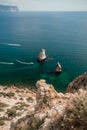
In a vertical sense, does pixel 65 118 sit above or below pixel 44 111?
above

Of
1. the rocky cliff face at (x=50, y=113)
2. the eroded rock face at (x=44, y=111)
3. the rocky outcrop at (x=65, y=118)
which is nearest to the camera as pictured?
the rocky outcrop at (x=65, y=118)

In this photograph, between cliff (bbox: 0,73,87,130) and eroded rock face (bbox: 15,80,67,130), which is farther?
eroded rock face (bbox: 15,80,67,130)

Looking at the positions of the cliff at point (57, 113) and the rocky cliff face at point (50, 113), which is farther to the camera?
the rocky cliff face at point (50, 113)

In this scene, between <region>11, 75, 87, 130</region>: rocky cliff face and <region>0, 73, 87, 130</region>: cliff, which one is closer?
<region>0, 73, 87, 130</region>: cliff

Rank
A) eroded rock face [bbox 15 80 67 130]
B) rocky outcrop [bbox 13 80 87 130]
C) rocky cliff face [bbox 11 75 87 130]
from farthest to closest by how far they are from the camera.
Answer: eroded rock face [bbox 15 80 67 130]
rocky cliff face [bbox 11 75 87 130]
rocky outcrop [bbox 13 80 87 130]

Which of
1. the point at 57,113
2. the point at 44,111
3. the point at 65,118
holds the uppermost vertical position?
the point at 65,118

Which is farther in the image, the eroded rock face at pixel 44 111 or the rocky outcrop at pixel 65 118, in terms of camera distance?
the eroded rock face at pixel 44 111

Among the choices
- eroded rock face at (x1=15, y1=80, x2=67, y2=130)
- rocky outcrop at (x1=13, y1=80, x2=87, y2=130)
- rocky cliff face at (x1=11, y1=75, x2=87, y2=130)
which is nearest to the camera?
rocky outcrop at (x1=13, y1=80, x2=87, y2=130)

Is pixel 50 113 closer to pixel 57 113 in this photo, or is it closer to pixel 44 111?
pixel 57 113

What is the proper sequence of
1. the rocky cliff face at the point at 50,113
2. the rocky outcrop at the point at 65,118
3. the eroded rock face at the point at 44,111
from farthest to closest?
the eroded rock face at the point at 44,111
the rocky cliff face at the point at 50,113
the rocky outcrop at the point at 65,118

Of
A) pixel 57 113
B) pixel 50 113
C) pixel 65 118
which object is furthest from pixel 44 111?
pixel 65 118

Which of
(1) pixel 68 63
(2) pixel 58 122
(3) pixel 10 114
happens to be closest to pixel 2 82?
(1) pixel 68 63

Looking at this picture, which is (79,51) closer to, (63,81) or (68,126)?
(63,81)
